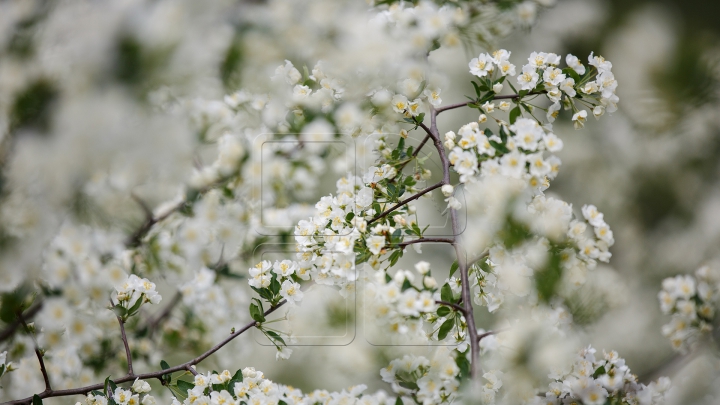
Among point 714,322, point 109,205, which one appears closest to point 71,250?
point 109,205

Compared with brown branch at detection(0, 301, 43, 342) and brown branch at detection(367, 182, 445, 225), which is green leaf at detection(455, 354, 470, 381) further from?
brown branch at detection(0, 301, 43, 342)

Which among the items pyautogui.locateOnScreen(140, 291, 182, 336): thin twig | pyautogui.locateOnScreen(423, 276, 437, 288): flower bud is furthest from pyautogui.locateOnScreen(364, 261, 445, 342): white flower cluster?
pyautogui.locateOnScreen(140, 291, 182, 336): thin twig

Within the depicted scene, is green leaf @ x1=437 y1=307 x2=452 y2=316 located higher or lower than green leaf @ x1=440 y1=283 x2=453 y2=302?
lower

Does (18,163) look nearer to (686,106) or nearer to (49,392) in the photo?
(49,392)

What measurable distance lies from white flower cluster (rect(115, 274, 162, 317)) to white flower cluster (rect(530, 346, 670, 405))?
1.80ft

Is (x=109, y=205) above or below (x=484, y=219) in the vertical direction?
below

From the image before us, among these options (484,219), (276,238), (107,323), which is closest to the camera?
(484,219)

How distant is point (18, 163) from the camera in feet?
3.08

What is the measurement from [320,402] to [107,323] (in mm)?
493

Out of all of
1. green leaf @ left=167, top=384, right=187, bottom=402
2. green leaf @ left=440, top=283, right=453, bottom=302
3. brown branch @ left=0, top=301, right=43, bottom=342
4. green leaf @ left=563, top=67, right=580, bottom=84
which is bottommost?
brown branch @ left=0, top=301, right=43, bottom=342

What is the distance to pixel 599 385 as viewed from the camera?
0.64 meters

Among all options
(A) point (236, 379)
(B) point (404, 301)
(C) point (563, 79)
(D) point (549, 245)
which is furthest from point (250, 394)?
(C) point (563, 79)

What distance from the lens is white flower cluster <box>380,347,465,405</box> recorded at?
601 mm

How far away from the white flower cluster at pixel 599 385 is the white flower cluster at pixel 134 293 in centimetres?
55
